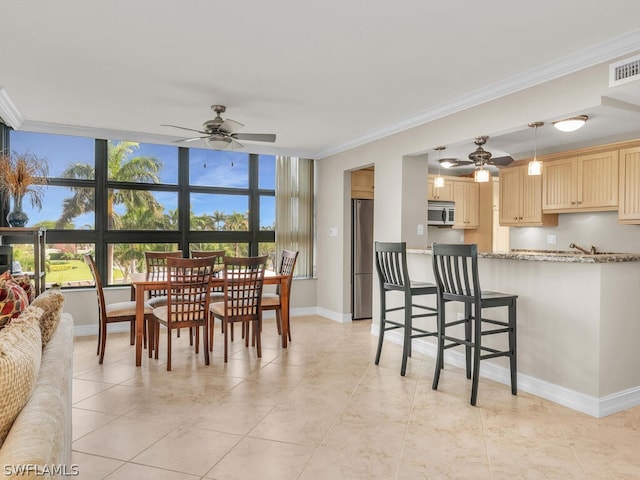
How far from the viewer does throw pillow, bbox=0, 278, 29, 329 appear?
1.58m

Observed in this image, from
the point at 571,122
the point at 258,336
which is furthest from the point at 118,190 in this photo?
the point at 571,122

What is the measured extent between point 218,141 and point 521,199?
4.15 metres

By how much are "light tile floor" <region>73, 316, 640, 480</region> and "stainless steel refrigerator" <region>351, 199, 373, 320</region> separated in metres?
2.08

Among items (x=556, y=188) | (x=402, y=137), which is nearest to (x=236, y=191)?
(x=402, y=137)

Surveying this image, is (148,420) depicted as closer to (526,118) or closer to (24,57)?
(24,57)

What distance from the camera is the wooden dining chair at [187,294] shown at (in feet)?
12.3

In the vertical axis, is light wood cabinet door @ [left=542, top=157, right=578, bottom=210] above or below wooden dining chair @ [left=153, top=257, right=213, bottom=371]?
above

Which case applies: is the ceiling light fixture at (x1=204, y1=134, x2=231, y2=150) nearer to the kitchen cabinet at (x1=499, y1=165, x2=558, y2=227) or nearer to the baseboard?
the baseboard

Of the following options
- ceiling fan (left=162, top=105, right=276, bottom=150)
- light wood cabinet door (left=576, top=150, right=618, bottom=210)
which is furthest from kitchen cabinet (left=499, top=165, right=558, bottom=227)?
ceiling fan (left=162, top=105, right=276, bottom=150)

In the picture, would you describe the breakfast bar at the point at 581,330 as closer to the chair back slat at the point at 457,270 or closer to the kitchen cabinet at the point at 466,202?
the chair back slat at the point at 457,270

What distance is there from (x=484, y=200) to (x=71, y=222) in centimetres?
608

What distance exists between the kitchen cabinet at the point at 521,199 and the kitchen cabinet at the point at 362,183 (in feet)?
6.18

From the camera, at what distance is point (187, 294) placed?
386cm

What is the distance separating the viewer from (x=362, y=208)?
607cm
